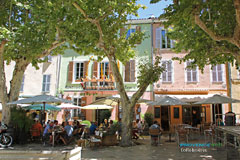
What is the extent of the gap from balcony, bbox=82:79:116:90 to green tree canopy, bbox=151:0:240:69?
7985 millimetres

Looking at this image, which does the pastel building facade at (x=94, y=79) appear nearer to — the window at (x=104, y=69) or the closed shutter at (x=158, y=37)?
the window at (x=104, y=69)

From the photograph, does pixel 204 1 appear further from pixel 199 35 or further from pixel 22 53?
pixel 22 53

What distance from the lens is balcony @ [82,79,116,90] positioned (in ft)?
59.4

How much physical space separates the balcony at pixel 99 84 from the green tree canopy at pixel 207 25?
799 centimetres

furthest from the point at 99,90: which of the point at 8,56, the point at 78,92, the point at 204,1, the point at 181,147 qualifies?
the point at 204,1

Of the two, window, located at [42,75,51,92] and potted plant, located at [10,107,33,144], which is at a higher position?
window, located at [42,75,51,92]

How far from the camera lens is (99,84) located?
59.6ft

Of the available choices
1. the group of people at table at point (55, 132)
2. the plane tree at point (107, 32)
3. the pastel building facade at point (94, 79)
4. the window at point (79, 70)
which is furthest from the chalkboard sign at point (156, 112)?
the group of people at table at point (55, 132)

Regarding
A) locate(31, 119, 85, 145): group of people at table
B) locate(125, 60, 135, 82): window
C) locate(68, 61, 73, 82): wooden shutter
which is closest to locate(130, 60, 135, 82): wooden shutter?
locate(125, 60, 135, 82): window

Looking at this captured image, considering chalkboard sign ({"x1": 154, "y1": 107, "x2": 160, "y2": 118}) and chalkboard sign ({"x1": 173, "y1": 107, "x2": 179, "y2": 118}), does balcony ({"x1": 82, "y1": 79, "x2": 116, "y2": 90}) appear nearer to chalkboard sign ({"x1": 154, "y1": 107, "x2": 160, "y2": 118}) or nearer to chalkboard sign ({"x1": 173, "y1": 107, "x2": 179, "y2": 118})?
chalkboard sign ({"x1": 154, "y1": 107, "x2": 160, "y2": 118})

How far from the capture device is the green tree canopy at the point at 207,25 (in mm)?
7090

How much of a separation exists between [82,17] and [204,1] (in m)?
5.07

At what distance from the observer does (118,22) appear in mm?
10391

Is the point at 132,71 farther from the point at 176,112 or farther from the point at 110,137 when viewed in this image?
the point at 110,137
